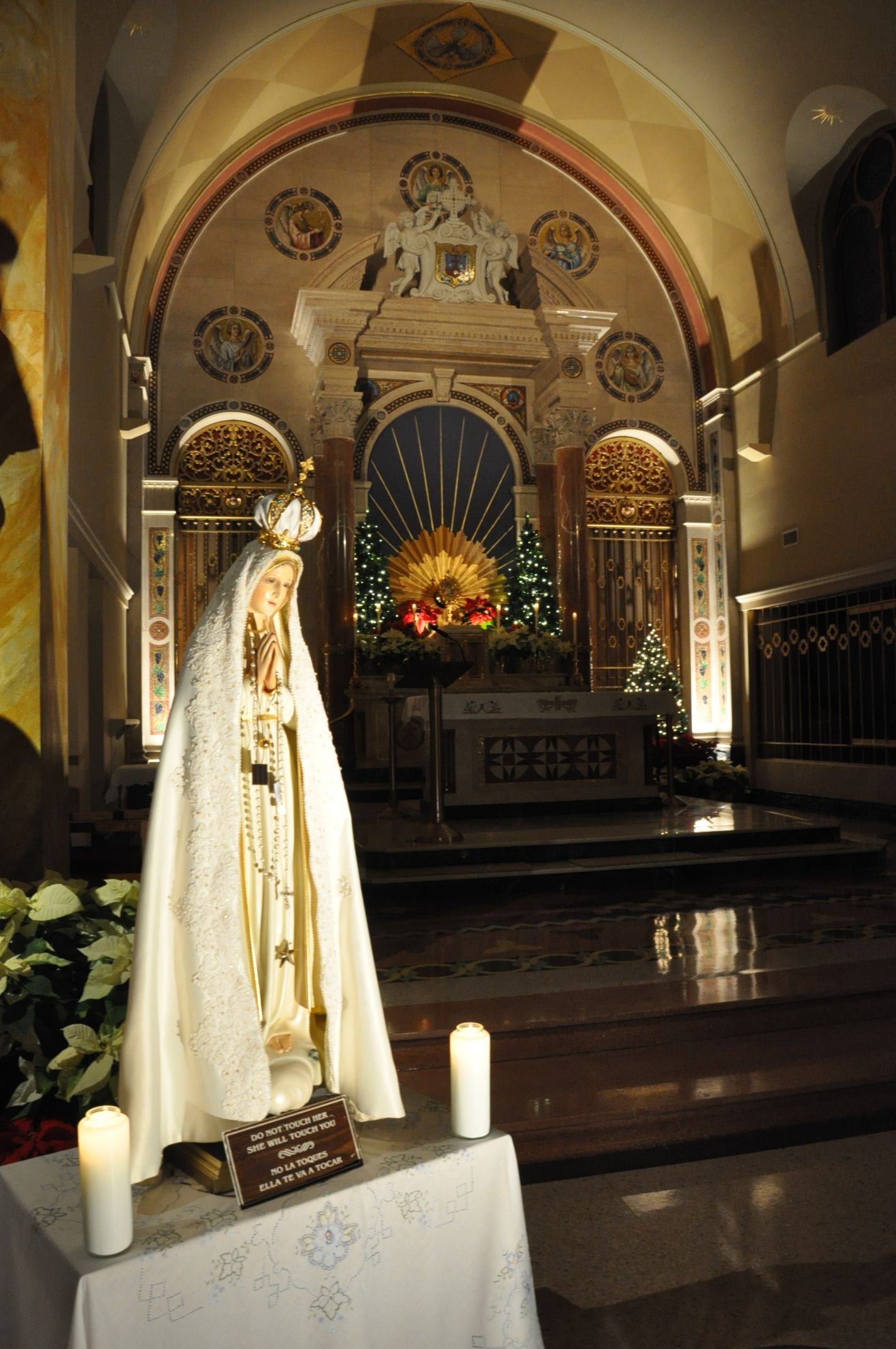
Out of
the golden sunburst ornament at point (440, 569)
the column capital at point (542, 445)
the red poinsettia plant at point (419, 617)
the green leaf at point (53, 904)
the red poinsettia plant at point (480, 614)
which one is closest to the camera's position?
the green leaf at point (53, 904)

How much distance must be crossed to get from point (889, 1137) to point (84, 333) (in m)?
8.23

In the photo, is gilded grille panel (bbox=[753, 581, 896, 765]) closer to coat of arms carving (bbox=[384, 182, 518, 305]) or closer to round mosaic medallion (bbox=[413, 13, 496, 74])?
coat of arms carving (bbox=[384, 182, 518, 305])

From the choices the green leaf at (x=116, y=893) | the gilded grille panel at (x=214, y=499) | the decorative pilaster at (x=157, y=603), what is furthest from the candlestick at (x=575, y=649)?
the green leaf at (x=116, y=893)

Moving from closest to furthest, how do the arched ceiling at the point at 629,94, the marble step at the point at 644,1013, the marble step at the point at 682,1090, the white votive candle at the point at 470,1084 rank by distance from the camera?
1. the white votive candle at the point at 470,1084
2. the marble step at the point at 682,1090
3. the marble step at the point at 644,1013
4. the arched ceiling at the point at 629,94

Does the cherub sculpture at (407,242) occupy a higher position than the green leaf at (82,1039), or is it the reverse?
the cherub sculpture at (407,242)

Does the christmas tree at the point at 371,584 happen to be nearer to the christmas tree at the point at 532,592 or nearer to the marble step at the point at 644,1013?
the christmas tree at the point at 532,592

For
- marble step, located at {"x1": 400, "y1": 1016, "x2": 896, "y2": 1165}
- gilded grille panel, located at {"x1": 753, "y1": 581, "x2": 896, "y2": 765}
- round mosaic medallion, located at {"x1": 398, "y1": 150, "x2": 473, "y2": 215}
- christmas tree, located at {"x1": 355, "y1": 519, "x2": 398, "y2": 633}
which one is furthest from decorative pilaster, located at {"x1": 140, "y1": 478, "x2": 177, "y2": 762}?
marble step, located at {"x1": 400, "y1": 1016, "x2": 896, "y2": 1165}

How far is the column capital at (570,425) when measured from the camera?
13.3 meters

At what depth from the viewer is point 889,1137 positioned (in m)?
3.68

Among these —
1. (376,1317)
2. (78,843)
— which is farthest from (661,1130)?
(78,843)

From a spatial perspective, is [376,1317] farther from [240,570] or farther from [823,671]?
[823,671]

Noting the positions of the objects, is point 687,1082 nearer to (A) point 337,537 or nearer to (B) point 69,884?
(B) point 69,884

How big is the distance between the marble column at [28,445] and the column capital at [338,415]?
27.0ft

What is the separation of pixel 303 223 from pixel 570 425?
4250 mm
